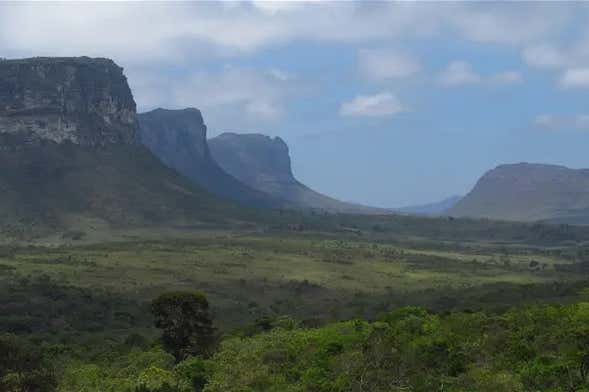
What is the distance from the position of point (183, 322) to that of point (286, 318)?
13.8 metres

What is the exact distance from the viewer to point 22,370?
5209 cm

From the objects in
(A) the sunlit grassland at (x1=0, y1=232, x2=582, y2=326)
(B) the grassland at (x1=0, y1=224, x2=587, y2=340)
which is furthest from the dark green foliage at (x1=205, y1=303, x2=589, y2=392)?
(A) the sunlit grassland at (x1=0, y1=232, x2=582, y2=326)

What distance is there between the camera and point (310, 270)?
14788 cm

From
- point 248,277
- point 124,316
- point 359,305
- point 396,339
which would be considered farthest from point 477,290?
point 396,339

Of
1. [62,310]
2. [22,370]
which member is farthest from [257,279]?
[22,370]

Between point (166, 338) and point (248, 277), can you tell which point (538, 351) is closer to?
point (166, 338)

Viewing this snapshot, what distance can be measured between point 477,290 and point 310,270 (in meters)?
38.1

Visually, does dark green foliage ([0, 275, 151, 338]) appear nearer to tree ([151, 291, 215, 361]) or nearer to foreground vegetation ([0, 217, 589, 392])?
foreground vegetation ([0, 217, 589, 392])

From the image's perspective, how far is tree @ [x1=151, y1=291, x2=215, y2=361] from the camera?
63.6 metres

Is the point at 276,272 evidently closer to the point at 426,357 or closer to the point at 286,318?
the point at 286,318

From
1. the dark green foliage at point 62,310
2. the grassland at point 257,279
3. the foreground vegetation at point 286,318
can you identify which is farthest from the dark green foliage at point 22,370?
the dark green foliage at point 62,310

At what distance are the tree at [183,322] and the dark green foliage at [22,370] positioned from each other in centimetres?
944

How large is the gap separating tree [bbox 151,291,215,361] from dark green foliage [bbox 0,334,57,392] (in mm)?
9443

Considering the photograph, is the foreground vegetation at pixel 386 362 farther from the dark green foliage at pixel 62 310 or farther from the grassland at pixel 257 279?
the dark green foliage at pixel 62 310
